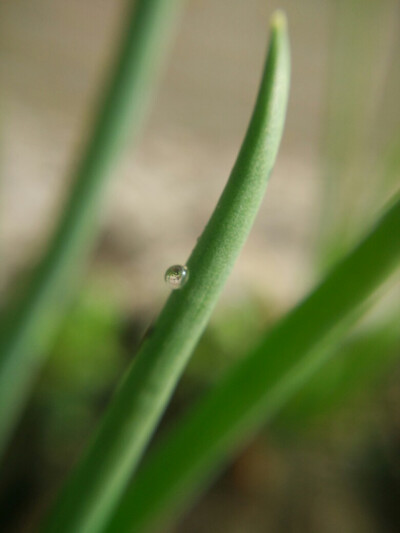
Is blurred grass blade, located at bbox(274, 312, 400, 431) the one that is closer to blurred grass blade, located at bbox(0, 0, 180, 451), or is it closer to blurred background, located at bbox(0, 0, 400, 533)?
blurred background, located at bbox(0, 0, 400, 533)

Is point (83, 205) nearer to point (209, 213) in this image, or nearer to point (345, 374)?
point (345, 374)

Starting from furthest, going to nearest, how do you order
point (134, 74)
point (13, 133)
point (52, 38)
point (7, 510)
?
point (52, 38) < point (13, 133) < point (7, 510) < point (134, 74)

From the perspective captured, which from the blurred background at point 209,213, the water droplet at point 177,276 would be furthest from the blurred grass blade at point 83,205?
the water droplet at point 177,276

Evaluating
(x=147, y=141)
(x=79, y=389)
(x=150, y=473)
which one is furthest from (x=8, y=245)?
(x=150, y=473)

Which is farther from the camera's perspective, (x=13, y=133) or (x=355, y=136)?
(x=13, y=133)

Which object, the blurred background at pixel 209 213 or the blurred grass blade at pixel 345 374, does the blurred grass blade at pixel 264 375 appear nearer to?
the blurred background at pixel 209 213

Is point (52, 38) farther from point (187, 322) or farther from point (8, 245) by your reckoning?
point (187, 322)

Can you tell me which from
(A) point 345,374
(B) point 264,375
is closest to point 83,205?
(B) point 264,375
